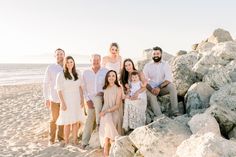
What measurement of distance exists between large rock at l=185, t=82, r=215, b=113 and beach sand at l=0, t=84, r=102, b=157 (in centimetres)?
248

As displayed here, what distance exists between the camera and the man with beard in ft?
26.4

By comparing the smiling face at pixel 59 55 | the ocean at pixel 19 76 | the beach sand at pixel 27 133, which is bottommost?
the ocean at pixel 19 76

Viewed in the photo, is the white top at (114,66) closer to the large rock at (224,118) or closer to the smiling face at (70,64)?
the smiling face at (70,64)

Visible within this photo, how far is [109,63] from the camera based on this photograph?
8695 mm

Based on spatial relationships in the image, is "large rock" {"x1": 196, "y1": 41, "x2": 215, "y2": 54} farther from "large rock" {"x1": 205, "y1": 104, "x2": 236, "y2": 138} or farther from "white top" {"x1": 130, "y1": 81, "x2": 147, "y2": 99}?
"large rock" {"x1": 205, "y1": 104, "x2": 236, "y2": 138}

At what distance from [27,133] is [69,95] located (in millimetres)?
3186

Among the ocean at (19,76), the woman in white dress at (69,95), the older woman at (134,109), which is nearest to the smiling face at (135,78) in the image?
the older woman at (134,109)

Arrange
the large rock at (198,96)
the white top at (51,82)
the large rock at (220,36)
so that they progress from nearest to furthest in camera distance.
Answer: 1. the large rock at (198,96)
2. the white top at (51,82)
3. the large rock at (220,36)

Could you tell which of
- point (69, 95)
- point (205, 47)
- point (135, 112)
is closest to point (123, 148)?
point (135, 112)

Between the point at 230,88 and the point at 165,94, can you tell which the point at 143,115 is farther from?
the point at 230,88

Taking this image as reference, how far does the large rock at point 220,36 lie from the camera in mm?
19453

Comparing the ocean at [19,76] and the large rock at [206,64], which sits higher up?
the large rock at [206,64]

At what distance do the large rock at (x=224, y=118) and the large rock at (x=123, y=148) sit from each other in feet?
5.50

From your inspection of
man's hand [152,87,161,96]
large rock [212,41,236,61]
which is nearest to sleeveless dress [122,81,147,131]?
man's hand [152,87,161,96]
